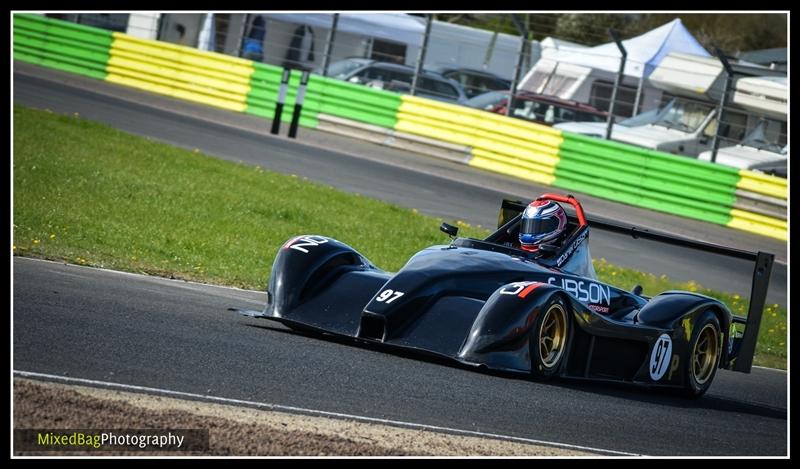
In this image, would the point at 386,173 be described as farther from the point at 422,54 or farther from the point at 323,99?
the point at 323,99

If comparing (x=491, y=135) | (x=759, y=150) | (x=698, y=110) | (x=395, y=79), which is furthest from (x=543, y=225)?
(x=395, y=79)

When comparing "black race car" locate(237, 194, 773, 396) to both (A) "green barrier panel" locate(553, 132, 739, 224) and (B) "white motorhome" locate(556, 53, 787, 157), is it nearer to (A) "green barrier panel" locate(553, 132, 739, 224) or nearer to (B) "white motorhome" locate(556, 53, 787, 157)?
(A) "green barrier panel" locate(553, 132, 739, 224)

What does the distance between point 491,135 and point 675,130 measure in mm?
4101

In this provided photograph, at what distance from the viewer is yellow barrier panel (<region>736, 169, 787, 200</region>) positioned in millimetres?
19703

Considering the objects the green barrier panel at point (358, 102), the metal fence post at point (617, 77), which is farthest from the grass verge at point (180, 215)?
the metal fence post at point (617, 77)

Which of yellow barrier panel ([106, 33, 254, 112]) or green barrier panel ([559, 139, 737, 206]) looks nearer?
green barrier panel ([559, 139, 737, 206])

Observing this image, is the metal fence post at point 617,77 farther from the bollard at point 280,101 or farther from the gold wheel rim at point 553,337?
the gold wheel rim at point 553,337

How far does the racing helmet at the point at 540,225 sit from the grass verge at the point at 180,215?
3.28 metres

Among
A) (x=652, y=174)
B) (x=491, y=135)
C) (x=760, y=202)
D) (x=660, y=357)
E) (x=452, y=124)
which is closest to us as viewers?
(x=660, y=357)

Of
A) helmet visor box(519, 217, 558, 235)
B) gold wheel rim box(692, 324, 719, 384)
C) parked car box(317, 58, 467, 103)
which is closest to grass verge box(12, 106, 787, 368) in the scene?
gold wheel rim box(692, 324, 719, 384)

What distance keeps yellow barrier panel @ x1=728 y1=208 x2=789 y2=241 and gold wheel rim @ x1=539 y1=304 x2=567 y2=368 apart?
12956 millimetres

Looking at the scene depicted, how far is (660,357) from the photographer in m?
8.35

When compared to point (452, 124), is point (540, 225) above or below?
below

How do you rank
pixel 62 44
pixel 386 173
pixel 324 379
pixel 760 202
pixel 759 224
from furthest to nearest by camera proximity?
pixel 62 44, pixel 386 173, pixel 760 202, pixel 759 224, pixel 324 379
